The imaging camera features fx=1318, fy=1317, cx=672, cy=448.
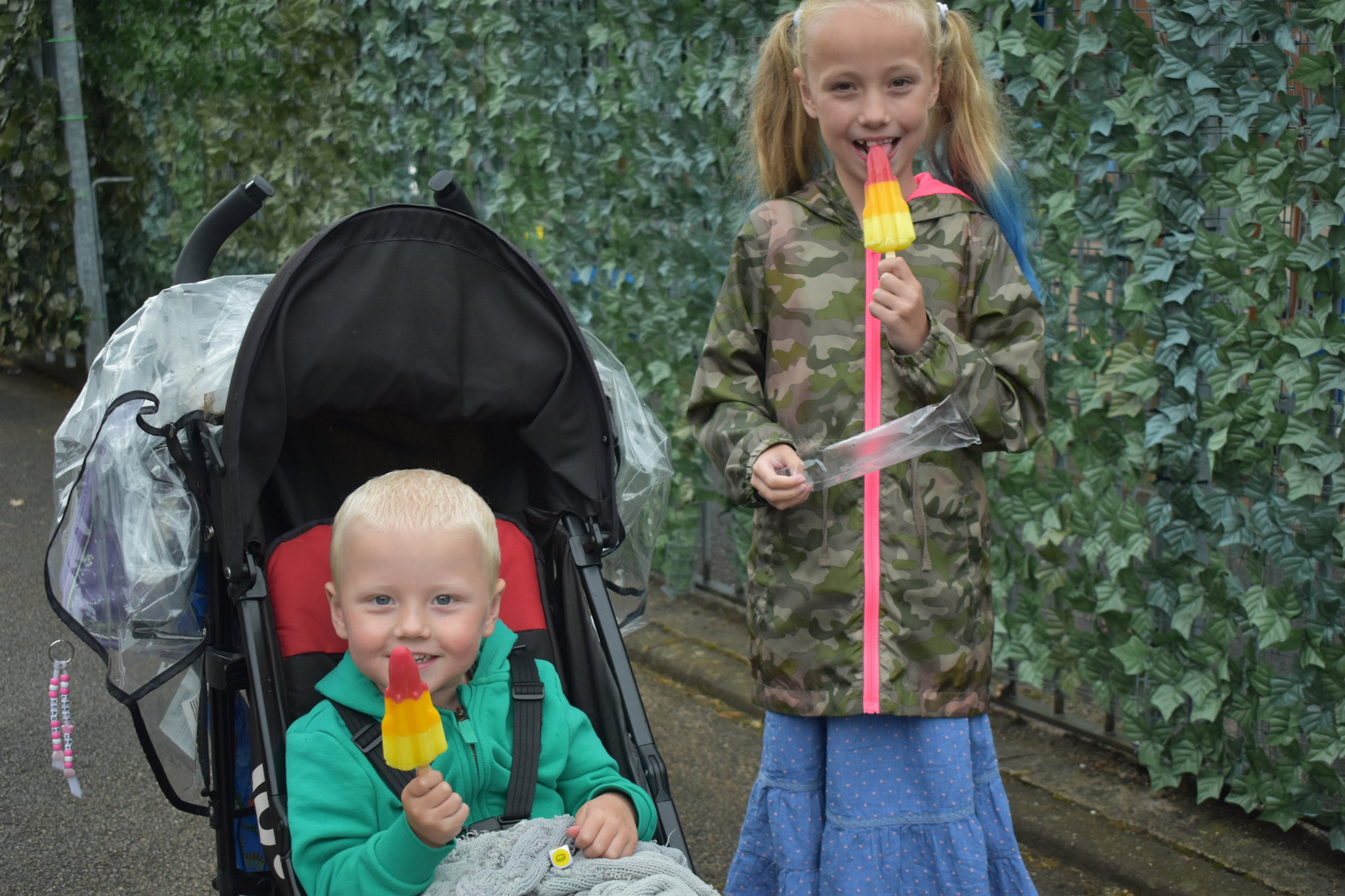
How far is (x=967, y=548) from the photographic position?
8.17ft

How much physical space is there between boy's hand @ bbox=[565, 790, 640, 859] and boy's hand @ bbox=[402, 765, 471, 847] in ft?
0.93

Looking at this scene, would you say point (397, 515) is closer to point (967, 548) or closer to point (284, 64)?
point (967, 548)

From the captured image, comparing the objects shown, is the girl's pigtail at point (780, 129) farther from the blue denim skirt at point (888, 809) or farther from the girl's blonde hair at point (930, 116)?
the blue denim skirt at point (888, 809)

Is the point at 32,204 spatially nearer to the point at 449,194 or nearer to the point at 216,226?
the point at 216,226

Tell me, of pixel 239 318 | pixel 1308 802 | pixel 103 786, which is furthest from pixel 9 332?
pixel 1308 802

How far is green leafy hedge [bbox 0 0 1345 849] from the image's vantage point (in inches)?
124

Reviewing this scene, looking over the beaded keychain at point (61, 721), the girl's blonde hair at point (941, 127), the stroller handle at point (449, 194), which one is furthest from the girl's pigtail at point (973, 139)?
the beaded keychain at point (61, 721)

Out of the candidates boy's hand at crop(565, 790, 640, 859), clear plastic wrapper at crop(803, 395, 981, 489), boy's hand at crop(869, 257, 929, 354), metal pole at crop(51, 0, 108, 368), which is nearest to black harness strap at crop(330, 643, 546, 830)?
boy's hand at crop(565, 790, 640, 859)

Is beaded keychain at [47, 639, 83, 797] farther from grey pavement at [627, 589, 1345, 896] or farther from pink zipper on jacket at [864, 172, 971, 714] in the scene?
grey pavement at [627, 589, 1345, 896]

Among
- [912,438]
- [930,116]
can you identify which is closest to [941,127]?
[930,116]

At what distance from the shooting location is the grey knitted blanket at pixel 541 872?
2.04m

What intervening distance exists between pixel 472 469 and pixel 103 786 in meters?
2.05

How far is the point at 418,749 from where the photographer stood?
5.94 ft

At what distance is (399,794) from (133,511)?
0.74 m
